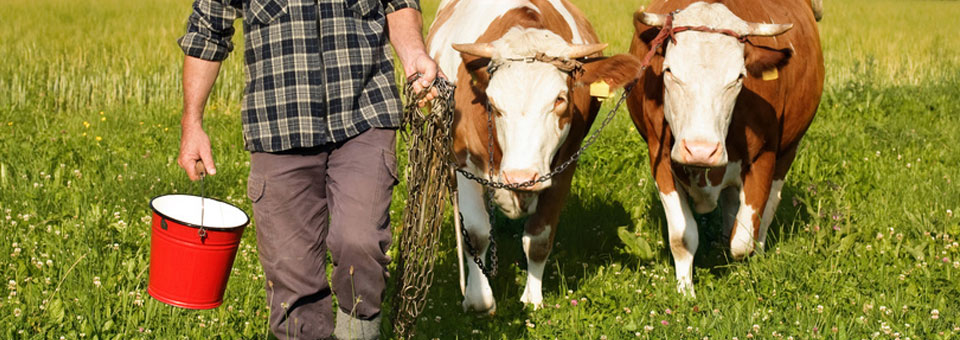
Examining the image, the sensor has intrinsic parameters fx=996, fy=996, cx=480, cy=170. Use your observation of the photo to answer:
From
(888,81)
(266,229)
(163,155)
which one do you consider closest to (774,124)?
(266,229)

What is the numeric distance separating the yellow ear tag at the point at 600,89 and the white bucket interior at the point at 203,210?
5.66ft

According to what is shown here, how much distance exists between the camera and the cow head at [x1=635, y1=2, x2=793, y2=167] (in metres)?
4.53

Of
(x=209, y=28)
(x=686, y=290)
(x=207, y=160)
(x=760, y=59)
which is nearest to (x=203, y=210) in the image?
(x=207, y=160)

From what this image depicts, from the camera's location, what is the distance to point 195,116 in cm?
356

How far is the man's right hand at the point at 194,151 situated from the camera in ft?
11.5

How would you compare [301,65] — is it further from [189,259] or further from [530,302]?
[530,302]

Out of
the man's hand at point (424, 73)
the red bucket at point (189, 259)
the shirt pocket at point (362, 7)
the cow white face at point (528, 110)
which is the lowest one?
the red bucket at point (189, 259)

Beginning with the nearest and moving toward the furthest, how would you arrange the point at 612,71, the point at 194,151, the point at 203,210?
1. the point at 194,151
2. the point at 203,210
3. the point at 612,71

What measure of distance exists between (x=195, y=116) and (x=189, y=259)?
20.6 inches

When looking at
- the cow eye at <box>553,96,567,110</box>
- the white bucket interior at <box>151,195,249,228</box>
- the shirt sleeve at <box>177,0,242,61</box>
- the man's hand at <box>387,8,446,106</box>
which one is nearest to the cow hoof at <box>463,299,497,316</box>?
the cow eye at <box>553,96,567,110</box>

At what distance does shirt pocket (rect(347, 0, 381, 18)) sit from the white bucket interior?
86 centimetres

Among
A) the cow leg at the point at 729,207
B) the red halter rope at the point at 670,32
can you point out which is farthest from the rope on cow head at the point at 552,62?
the cow leg at the point at 729,207

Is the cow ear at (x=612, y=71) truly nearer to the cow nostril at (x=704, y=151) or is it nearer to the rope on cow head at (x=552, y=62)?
the rope on cow head at (x=552, y=62)

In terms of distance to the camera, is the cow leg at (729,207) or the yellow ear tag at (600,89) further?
the cow leg at (729,207)
